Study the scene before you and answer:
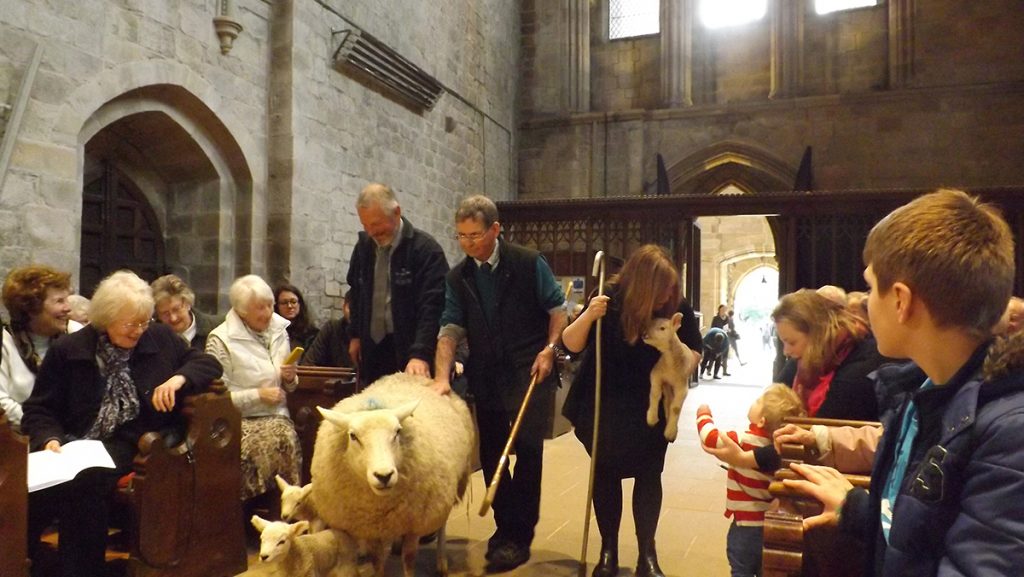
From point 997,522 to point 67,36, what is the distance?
584cm

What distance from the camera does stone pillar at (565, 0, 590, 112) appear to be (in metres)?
12.8

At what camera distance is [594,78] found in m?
13.1

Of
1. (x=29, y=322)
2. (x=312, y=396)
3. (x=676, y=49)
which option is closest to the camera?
(x=29, y=322)

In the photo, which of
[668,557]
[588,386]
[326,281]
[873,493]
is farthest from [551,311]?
[326,281]

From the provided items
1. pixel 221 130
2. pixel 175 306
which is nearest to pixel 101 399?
pixel 175 306

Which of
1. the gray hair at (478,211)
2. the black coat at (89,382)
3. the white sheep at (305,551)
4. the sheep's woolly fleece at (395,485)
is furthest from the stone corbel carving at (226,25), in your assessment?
the white sheep at (305,551)

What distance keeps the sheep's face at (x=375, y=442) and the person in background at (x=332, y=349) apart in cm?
250

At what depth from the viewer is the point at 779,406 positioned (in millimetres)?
2477

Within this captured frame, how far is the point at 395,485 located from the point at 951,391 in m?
1.88

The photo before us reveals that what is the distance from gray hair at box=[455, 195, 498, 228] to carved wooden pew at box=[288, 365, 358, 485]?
1.29 m

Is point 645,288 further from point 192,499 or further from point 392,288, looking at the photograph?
point 192,499

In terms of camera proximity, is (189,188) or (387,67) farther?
(387,67)

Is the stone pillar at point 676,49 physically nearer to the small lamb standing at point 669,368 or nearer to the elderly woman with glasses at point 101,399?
the small lamb standing at point 669,368

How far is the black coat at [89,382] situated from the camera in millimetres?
2885
